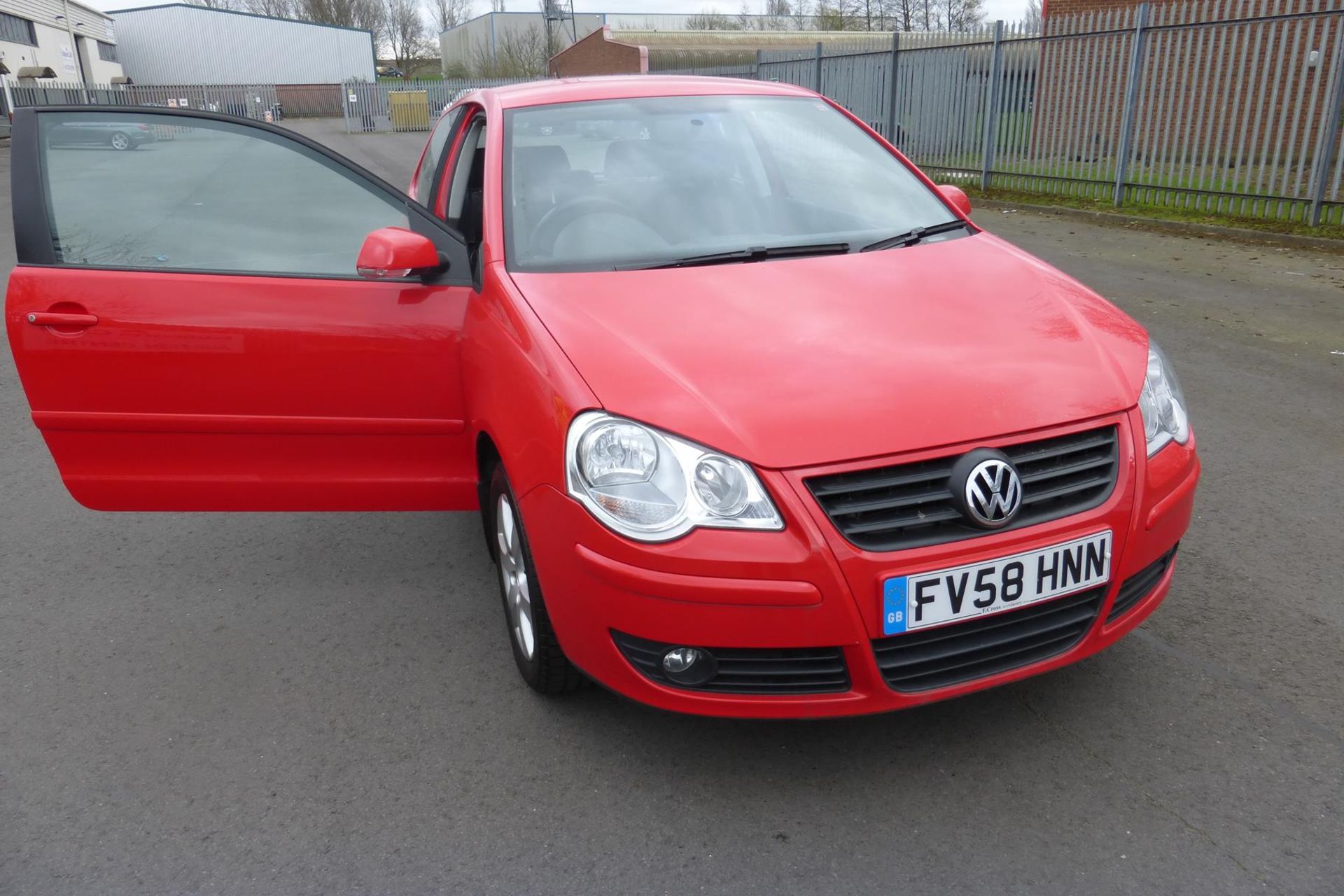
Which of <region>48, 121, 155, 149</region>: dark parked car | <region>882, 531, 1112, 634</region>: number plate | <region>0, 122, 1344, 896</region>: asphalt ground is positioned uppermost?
<region>48, 121, 155, 149</region>: dark parked car

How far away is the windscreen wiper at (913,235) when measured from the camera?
3.22 metres

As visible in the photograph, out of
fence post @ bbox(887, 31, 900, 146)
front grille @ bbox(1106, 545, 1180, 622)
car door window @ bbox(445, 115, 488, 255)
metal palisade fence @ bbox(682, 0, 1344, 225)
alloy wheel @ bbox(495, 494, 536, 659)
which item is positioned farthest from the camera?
fence post @ bbox(887, 31, 900, 146)

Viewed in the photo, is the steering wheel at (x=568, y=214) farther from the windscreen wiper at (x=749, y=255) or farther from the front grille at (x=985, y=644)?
the front grille at (x=985, y=644)

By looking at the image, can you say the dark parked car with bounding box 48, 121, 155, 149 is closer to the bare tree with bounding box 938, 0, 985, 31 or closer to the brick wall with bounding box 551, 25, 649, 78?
the brick wall with bounding box 551, 25, 649, 78

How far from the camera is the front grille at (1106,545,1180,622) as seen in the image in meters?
2.42

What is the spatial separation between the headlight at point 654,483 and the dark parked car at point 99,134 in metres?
1.99

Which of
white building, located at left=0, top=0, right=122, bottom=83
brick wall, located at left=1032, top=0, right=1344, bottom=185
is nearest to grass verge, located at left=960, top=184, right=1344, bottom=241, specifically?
brick wall, located at left=1032, top=0, right=1344, bottom=185

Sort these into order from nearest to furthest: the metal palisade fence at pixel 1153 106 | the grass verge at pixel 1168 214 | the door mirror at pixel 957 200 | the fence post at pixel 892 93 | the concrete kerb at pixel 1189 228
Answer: the door mirror at pixel 957 200 → the concrete kerb at pixel 1189 228 → the grass verge at pixel 1168 214 → the metal palisade fence at pixel 1153 106 → the fence post at pixel 892 93

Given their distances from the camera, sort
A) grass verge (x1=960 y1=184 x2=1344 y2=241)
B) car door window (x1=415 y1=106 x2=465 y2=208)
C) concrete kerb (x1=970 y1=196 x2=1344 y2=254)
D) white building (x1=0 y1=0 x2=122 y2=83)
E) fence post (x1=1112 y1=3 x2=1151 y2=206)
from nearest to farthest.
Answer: car door window (x1=415 y1=106 x2=465 y2=208) → concrete kerb (x1=970 y1=196 x2=1344 y2=254) → grass verge (x1=960 y1=184 x2=1344 y2=241) → fence post (x1=1112 y1=3 x2=1151 y2=206) → white building (x1=0 y1=0 x2=122 y2=83)

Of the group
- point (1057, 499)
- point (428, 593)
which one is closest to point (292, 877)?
point (428, 593)

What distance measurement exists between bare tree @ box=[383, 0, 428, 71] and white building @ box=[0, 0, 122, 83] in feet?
72.2

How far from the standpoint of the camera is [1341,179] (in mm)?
9773

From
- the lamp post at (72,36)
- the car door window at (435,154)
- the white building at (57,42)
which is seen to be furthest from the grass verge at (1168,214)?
the lamp post at (72,36)

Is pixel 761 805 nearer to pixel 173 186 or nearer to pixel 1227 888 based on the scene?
pixel 1227 888
